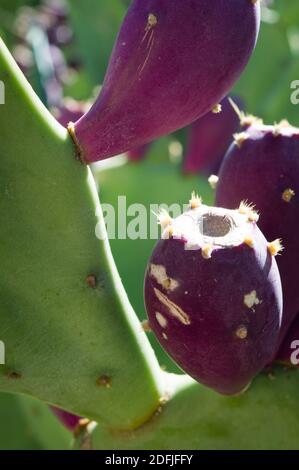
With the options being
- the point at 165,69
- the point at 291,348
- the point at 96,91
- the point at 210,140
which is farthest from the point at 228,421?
the point at 96,91

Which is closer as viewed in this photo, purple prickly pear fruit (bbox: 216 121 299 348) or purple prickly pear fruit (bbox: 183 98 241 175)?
purple prickly pear fruit (bbox: 216 121 299 348)

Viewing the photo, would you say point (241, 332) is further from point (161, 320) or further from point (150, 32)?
point (150, 32)

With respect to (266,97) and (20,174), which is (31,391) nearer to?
(20,174)

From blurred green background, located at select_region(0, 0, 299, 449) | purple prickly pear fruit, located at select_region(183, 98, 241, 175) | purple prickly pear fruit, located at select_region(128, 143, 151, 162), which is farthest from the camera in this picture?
purple prickly pear fruit, located at select_region(128, 143, 151, 162)

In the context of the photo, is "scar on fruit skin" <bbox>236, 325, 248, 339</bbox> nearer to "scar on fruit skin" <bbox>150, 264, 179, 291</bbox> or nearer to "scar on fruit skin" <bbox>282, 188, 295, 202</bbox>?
"scar on fruit skin" <bbox>150, 264, 179, 291</bbox>

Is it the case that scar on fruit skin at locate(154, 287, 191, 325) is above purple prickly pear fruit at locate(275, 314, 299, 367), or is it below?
above

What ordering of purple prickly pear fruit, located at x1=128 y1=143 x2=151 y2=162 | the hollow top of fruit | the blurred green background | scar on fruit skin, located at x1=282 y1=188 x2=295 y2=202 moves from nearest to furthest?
1. the hollow top of fruit
2. scar on fruit skin, located at x1=282 y1=188 x2=295 y2=202
3. the blurred green background
4. purple prickly pear fruit, located at x1=128 y1=143 x2=151 y2=162

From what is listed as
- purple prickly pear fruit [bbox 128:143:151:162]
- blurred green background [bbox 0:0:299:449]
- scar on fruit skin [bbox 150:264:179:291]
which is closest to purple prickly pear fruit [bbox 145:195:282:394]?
scar on fruit skin [bbox 150:264:179:291]
